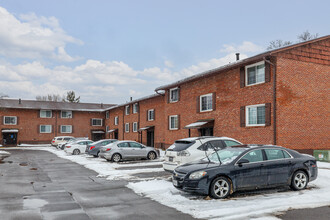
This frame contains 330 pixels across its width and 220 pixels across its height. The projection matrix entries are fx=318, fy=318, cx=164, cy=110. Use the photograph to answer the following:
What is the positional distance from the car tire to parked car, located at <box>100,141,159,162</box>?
39.7 ft

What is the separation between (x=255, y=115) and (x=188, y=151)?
27.4 ft

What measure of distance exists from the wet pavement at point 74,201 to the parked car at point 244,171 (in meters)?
1.29

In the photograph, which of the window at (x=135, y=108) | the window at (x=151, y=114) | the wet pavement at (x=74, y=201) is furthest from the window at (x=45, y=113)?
the wet pavement at (x=74, y=201)

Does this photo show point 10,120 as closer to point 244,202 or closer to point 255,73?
point 255,73

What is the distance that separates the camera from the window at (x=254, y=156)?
9281 mm

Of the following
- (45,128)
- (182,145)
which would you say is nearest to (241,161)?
(182,145)

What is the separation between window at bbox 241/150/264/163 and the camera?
928 cm

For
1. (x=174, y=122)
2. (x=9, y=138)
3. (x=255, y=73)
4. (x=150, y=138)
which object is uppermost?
(x=255, y=73)

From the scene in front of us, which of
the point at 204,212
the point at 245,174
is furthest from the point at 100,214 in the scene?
the point at 245,174

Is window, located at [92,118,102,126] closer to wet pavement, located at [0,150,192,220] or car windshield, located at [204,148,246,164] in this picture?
wet pavement, located at [0,150,192,220]

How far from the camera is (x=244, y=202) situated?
8.23 meters

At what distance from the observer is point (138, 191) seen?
10156mm

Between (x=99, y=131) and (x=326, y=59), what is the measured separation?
138 ft

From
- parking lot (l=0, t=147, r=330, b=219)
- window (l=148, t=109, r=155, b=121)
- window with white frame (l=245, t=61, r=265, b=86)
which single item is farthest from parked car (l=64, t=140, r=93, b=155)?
window with white frame (l=245, t=61, r=265, b=86)
